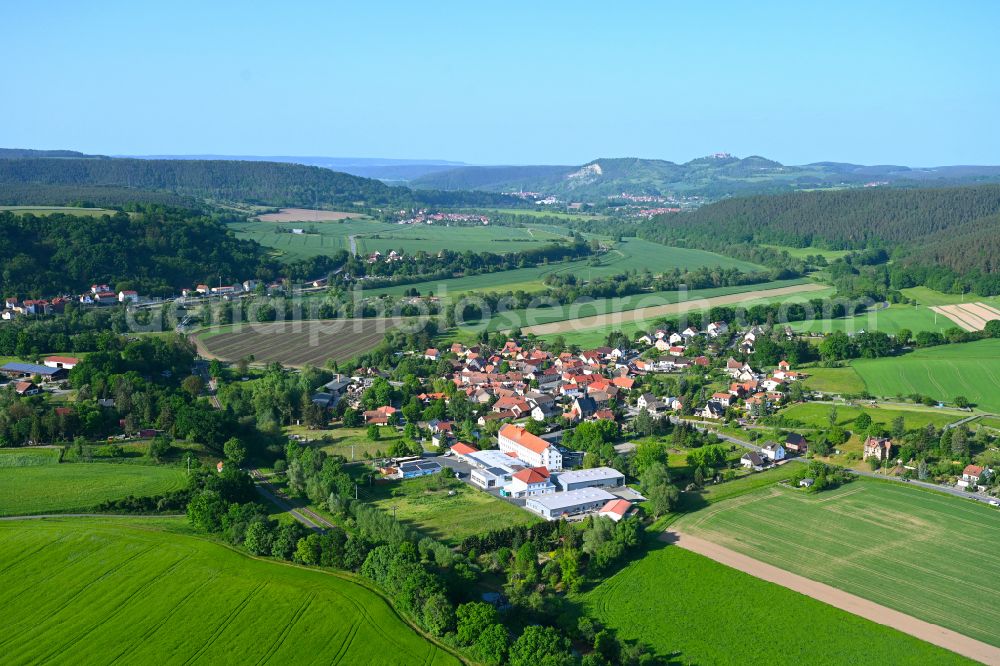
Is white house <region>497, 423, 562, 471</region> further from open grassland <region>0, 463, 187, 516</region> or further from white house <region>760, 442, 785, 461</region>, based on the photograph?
open grassland <region>0, 463, 187, 516</region>

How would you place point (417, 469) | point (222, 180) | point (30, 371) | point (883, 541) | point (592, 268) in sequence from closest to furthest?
1. point (883, 541)
2. point (417, 469)
3. point (30, 371)
4. point (592, 268)
5. point (222, 180)

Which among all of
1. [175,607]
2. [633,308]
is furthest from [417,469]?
[633,308]

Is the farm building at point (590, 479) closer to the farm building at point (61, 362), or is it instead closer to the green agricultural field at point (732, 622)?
the green agricultural field at point (732, 622)

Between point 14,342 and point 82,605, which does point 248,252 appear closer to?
point 14,342

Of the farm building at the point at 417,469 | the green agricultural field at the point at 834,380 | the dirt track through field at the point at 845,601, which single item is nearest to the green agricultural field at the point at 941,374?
the green agricultural field at the point at 834,380

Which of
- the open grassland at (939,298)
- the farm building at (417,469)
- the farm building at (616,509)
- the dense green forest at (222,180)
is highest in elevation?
the dense green forest at (222,180)

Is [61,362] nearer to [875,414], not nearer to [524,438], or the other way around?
[524,438]
